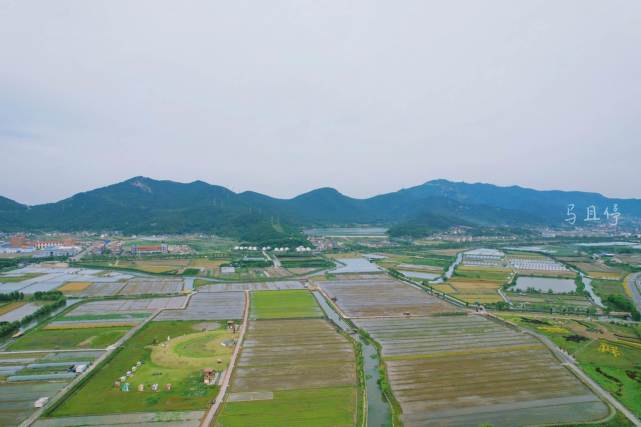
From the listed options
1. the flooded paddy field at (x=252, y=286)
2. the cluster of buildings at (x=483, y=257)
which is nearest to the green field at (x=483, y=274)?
the cluster of buildings at (x=483, y=257)

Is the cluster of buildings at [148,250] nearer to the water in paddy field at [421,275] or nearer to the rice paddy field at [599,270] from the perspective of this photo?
the water in paddy field at [421,275]

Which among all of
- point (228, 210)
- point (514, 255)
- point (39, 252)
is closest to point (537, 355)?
point (514, 255)

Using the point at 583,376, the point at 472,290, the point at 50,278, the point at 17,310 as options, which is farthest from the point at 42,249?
the point at 583,376

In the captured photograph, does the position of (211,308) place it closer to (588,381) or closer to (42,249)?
(588,381)

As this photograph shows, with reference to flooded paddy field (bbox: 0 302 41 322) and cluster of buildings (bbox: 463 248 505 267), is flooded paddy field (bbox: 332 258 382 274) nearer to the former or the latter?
cluster of buildings (bbox: 463 248 505 267)

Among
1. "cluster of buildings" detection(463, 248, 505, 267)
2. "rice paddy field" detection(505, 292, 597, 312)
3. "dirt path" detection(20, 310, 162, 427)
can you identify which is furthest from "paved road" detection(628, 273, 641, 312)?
"dirt path" detection(20, 310, 162, 427)
